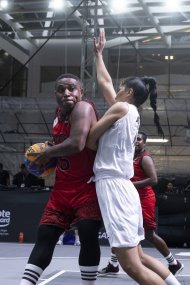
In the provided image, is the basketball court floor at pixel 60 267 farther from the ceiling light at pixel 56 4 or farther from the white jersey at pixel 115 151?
the ceiling light at pixel 56 4

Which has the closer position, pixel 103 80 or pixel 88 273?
pixel 88 273

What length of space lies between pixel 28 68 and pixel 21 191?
50.5ft

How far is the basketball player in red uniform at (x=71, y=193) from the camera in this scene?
4.71 meters

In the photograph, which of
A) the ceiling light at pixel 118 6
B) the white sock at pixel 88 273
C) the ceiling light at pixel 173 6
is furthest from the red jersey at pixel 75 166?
the ceiling light at pixel 173 6

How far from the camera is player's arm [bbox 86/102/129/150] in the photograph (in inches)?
186

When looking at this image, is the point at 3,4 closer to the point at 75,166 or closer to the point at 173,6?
the point at 173,6

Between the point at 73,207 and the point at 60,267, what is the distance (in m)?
4.09

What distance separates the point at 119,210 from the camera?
464cm

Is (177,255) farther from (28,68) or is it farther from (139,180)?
(28,68)

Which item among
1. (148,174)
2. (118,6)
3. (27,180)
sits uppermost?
(118,6)

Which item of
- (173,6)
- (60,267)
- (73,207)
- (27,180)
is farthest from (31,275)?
(173,6)

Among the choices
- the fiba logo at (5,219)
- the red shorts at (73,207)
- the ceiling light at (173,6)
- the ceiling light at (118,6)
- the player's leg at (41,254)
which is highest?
the ceiling light at (173,6)

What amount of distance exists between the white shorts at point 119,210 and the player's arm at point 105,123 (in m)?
0.30

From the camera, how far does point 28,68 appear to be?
28625mm
